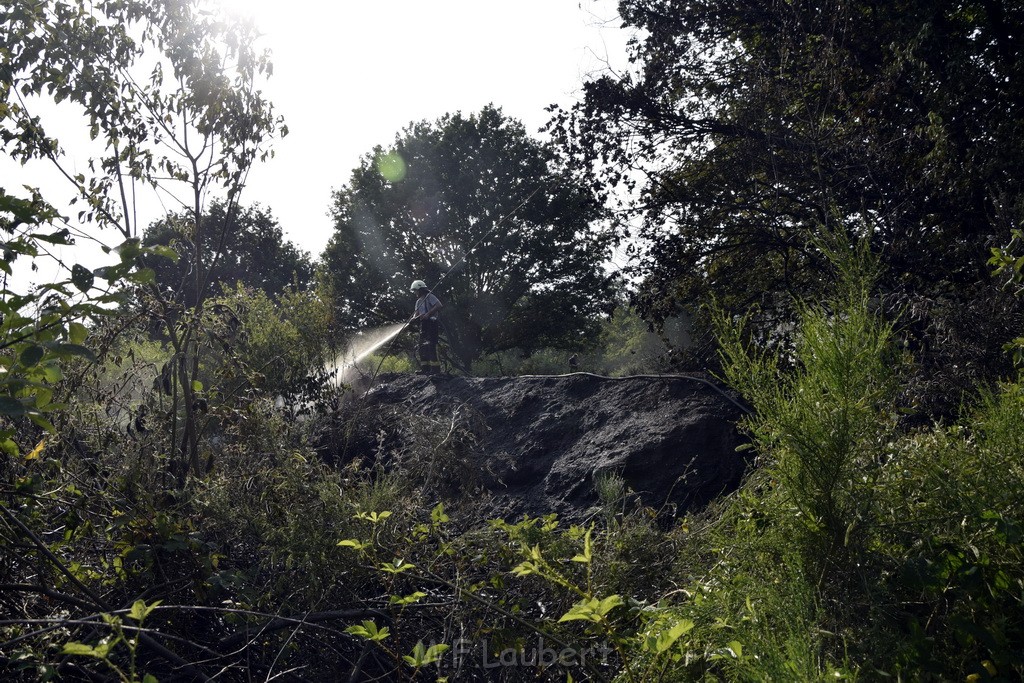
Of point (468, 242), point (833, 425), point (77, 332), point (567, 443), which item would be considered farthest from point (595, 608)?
point (468, 242)

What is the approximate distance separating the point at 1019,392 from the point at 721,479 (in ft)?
7.76

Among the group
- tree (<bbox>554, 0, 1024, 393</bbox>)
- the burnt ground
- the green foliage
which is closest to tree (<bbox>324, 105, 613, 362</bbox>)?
tree (<bbox>554, 0, 1024, 393</bbox>)

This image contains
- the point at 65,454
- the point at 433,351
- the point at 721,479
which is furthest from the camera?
the point at 433,351

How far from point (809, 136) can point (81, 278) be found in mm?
6635

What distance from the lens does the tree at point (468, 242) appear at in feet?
89.7

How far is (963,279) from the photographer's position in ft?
24.4

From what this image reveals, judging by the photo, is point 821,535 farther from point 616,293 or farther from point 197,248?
point 616,293

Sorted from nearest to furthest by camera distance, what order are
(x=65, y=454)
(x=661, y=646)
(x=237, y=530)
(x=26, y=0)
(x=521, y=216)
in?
(x=661, y=646) → (x=237, y=530) → (x=65, y=454) → (x=26, y=0) → (x=521, y=216)

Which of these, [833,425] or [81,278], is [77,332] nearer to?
[81,278]

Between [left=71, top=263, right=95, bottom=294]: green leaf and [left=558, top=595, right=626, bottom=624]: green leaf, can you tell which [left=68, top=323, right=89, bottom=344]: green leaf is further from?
[left=558, top=595, right=626, bottom=624]: green leaf

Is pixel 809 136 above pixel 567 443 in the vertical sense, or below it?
above

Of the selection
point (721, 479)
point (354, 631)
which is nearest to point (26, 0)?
point (354, 631)

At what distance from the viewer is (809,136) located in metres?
7.33

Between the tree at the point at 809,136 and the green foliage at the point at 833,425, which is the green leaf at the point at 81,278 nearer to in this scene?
the green foliage at the point at 833,425
